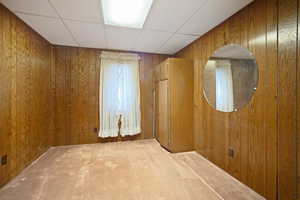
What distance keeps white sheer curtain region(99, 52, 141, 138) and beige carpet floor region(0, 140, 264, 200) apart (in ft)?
2.58

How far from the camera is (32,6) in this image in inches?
68.4

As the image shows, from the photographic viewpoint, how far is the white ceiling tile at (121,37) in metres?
2.37

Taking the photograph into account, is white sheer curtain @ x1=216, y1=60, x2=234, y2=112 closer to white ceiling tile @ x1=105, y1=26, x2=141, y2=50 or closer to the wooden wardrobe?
the wooden wardrobe

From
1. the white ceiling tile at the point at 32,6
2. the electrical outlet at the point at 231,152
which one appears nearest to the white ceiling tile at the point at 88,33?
the white ceiling tile at the point at 32,6

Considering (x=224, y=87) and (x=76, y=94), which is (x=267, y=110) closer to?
(x=224, y=87)

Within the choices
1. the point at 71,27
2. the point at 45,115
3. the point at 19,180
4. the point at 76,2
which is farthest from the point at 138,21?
the point at 19,180

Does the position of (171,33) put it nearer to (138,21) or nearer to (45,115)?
(138,21)

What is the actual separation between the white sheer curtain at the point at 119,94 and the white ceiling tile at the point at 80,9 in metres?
1.33

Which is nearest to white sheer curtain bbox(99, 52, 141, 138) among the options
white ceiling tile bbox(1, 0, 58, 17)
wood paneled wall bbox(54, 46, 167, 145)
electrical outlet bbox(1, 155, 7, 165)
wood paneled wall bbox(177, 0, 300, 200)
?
wood paneled wall bbox(54, 46, 167, 145)

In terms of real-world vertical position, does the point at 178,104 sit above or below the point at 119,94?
below

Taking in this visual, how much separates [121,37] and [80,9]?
37.0 inches

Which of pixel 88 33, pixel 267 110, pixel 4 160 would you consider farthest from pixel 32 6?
pixel 267 110

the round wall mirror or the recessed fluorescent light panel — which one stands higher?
the recessed fluorescent light panel

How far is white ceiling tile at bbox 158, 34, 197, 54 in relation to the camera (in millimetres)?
2664
